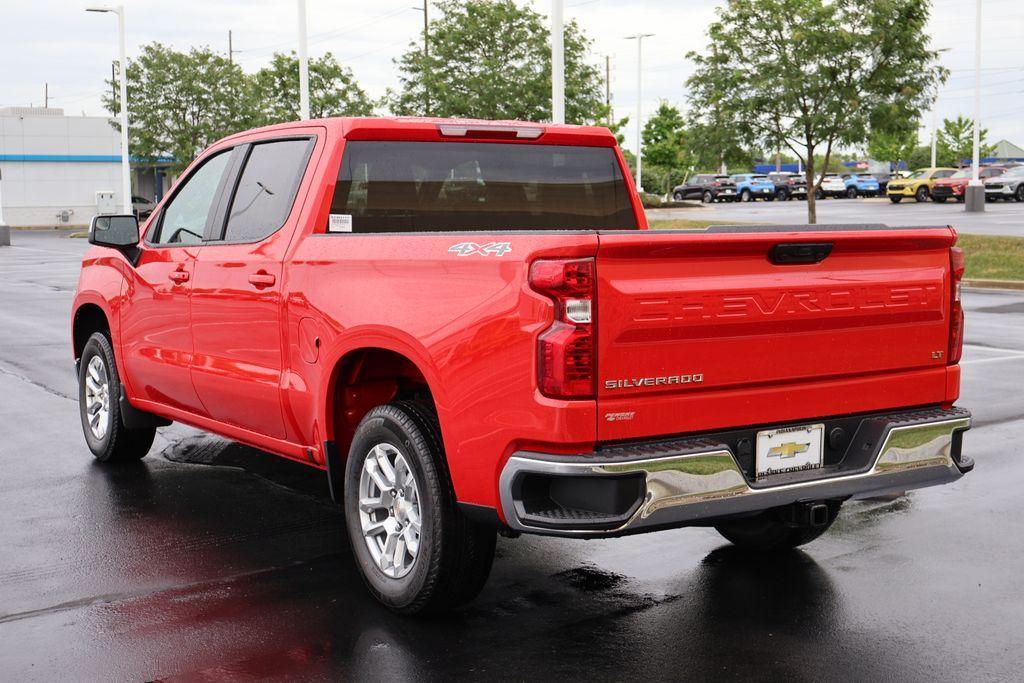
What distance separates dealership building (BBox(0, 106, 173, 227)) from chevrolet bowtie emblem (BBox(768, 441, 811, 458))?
209 feet

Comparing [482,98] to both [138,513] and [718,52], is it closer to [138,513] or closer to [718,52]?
[718,52]

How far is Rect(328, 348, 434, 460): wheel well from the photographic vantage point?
5.21 metres

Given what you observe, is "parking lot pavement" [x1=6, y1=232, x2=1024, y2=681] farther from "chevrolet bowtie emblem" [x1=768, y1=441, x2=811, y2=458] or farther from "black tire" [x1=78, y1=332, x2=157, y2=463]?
"chevrolet bowtie emblem" [x1=768, y1=441, x2=811, y2=458]

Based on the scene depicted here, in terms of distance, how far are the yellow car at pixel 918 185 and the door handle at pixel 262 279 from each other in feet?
181

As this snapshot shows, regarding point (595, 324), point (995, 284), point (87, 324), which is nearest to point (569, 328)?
point (595, 324)

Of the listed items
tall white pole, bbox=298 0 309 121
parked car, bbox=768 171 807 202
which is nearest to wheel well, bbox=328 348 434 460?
tall white pole, bbox=298 0 309 121

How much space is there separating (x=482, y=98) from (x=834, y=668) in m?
27.6

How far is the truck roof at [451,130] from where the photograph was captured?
18.9ft

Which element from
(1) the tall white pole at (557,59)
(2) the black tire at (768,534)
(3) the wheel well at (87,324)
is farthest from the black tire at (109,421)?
(1) the tall white pole at (557,59)

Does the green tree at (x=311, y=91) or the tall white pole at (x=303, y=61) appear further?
the green tree at (x=311, y=91)

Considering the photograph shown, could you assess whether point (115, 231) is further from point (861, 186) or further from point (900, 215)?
point (861, 186)

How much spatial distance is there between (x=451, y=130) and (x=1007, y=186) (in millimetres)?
53452

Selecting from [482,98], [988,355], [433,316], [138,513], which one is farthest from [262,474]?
[482,98]

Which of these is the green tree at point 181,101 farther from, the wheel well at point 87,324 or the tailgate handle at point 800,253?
the tailgate handle at point 800,253
